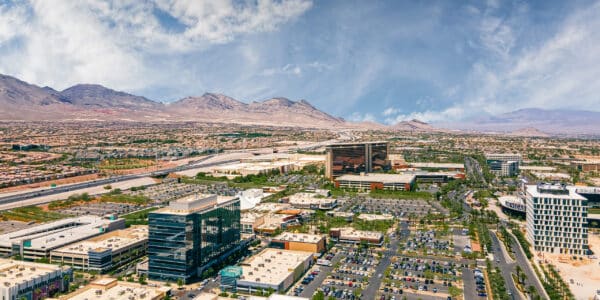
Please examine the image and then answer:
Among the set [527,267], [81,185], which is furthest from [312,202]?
[81,185]

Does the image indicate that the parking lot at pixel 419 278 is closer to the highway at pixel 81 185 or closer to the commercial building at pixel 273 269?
the commercial building at pixel 273 269

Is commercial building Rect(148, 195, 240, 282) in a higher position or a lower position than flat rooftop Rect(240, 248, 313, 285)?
higher

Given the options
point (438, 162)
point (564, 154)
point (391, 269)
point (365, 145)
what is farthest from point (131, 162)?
point (564, 154)

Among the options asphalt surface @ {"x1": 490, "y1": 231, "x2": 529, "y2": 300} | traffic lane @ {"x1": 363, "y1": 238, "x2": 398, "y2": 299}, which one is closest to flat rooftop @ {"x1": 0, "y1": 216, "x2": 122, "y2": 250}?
traffic lane @ {"x1": 363, "y1": 238, "x2": 398, "y2": 299}

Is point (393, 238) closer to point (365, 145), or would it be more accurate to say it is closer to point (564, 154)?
point (365, 145)

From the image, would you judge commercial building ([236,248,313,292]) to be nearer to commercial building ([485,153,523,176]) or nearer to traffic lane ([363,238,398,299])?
traffic lane ([363,238,398,299])

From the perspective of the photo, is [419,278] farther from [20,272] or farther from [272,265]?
[20,272]
